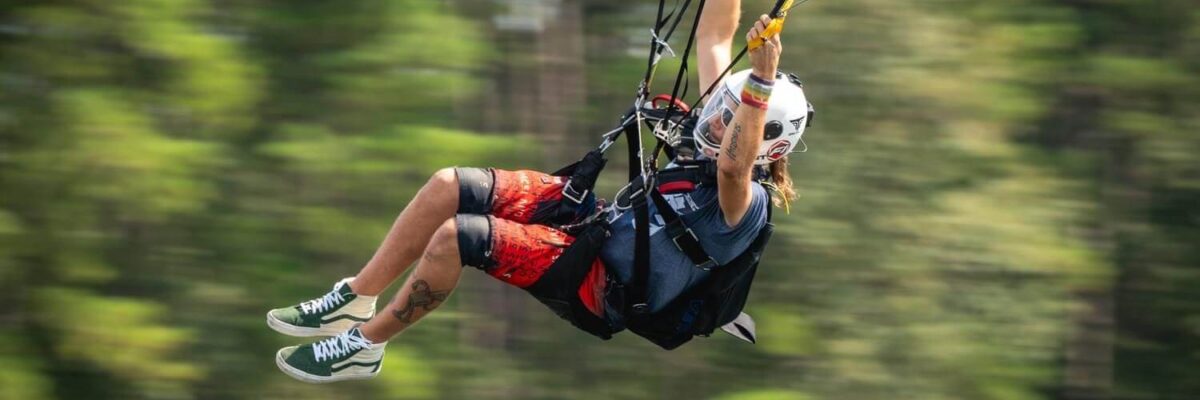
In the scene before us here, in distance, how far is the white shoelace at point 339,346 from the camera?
420cm

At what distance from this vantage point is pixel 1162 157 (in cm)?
822

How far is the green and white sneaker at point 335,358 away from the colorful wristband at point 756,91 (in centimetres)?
111

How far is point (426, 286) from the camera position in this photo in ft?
13.4

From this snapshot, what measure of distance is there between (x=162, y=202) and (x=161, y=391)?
2.95ft

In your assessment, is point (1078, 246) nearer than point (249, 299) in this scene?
No

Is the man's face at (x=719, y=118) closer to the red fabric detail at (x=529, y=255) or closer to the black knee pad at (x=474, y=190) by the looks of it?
the red fabric detail at (x=529, y=255)

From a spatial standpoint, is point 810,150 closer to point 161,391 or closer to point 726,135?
point 161,391

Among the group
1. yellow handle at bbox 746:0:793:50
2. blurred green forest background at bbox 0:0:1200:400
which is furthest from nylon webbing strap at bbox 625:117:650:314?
blurred green forest background at bbox 0:0:1200:400

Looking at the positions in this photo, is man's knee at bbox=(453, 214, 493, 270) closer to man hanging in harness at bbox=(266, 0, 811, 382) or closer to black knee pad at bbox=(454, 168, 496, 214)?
man hanging in harness at bbox=(266, 0, 811, 382)

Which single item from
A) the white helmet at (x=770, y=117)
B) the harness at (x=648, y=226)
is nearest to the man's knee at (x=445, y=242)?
the harness at (x=648, y=226)

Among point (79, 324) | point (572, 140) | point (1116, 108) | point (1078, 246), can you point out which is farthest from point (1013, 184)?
point (79, 324)

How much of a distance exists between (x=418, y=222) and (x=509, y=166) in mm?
2469

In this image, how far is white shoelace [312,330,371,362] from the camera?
420 cm

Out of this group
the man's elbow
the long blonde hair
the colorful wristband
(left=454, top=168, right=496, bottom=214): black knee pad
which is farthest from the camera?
the long blonde hair
